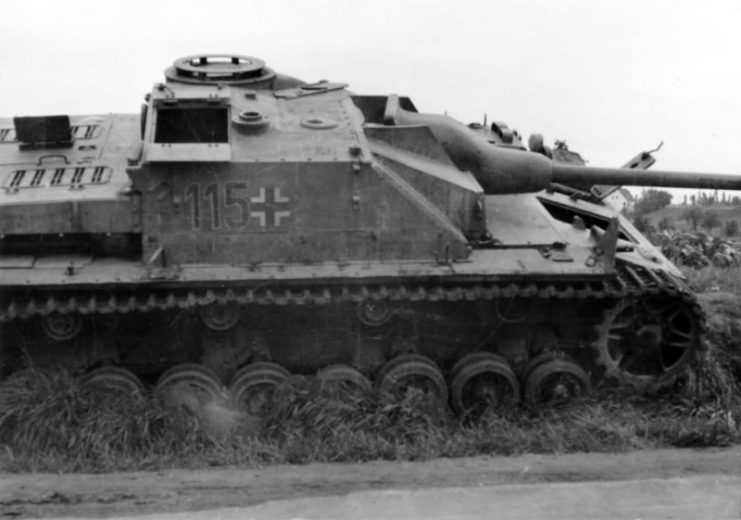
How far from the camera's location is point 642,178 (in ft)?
39.2

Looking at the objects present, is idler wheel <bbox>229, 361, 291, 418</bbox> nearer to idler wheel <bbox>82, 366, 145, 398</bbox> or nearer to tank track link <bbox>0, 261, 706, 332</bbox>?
tank track link <bbox>0, 261, 706, 332</bbox>

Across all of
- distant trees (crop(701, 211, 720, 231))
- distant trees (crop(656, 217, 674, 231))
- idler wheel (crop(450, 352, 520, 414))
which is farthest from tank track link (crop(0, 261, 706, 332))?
distant trees (crop(701, 211, 720, 231))

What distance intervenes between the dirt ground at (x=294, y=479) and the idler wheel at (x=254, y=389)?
45.6 inches

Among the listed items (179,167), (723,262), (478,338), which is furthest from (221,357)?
(723,262)

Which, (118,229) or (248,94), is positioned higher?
(248,94)

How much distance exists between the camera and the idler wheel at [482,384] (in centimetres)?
1077

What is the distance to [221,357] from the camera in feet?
35.2

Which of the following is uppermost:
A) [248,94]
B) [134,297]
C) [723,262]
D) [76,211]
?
[248,94]

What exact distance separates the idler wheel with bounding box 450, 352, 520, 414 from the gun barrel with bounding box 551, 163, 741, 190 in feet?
7.89

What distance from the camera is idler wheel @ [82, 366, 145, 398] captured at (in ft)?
33.6

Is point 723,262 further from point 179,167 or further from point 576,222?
point 179,167

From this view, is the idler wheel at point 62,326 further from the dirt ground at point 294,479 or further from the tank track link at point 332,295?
the dirt ground at point 294,479

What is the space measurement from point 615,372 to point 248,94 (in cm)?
502

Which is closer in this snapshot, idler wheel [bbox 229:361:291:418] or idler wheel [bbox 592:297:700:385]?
idler wheel [bbox 229:361:291:418]
